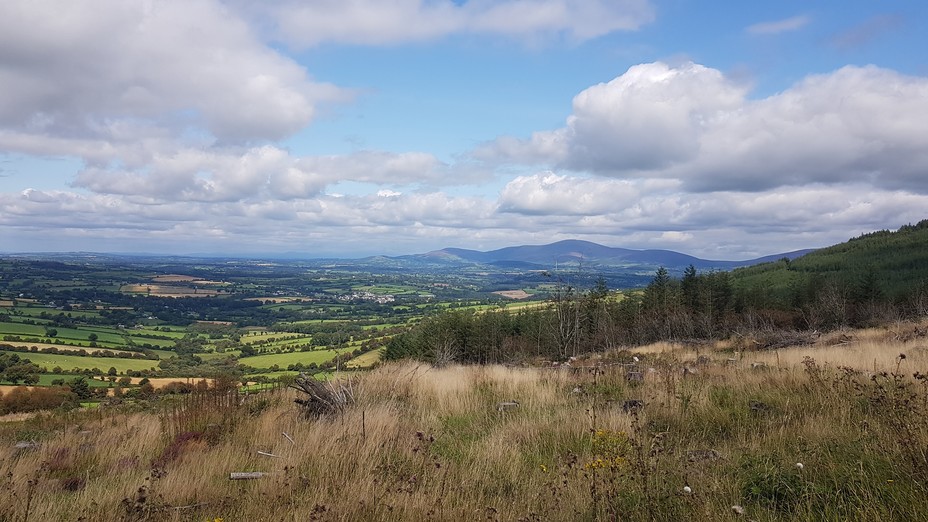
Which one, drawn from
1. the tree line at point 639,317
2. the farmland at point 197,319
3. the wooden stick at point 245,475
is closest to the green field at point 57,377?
the farmland at point 197,319

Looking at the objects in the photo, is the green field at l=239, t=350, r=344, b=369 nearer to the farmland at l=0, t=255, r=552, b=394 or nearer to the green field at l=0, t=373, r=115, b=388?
the farmland at l=0, t=255, r=552, b=394

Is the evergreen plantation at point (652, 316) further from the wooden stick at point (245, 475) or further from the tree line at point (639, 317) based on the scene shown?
the wooden stick at point (245, 475)

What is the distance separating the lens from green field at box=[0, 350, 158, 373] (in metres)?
40.4

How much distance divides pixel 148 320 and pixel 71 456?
94.2 meters

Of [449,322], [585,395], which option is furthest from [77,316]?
[585,395]

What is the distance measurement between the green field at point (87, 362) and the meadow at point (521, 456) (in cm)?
3915

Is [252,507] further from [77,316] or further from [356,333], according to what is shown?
[77,316]

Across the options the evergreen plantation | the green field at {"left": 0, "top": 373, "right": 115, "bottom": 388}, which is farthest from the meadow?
the evergreen plantation

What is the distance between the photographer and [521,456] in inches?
206

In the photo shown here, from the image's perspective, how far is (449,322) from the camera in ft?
188

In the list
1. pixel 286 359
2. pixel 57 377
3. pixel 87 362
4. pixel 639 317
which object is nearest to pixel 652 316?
pixel 639 317

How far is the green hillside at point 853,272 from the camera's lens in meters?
Answer: 61.4

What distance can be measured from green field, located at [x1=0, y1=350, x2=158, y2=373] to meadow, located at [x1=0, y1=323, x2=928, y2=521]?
128 feet

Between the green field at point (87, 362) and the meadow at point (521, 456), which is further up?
the meadow at point (521, 456)
